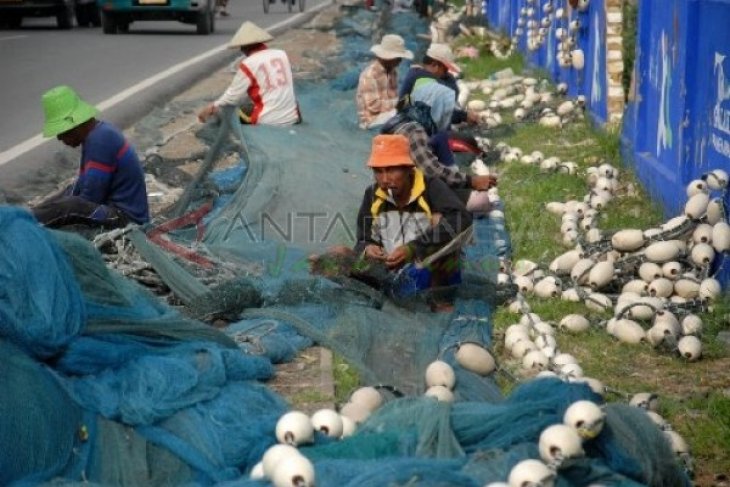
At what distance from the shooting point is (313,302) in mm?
7051

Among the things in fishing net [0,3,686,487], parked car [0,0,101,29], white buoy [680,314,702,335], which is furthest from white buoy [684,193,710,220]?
parked car [0,0,101,29]

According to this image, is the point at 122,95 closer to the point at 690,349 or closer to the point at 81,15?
the point at 690,349

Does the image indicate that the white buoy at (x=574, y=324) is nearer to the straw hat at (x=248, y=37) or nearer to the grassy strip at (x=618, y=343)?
the grassy strip at (x=618, y=343)

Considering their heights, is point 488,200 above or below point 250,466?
below

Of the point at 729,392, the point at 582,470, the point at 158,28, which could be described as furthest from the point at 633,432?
the point at 158,28

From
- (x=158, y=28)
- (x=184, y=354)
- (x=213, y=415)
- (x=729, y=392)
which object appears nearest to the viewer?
(x=213, y=415)

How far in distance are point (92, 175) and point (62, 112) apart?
0.46 metres

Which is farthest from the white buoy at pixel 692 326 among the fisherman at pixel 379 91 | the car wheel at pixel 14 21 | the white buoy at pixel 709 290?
the car wheel at pixel 14 21

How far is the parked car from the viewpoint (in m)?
28.9

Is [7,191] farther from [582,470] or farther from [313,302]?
[582,470]

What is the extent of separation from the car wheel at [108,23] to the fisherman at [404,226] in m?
20.9

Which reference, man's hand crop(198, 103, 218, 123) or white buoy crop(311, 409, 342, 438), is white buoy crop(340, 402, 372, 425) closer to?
white buoy crop(311, 409, 342, 438)

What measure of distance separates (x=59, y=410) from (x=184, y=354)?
31.3 inches

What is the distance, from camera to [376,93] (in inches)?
501
